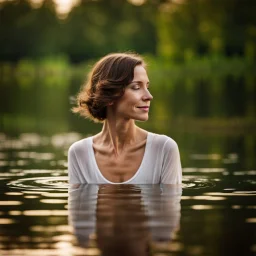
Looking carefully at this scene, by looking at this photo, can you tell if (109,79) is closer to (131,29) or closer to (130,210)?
(130,210)

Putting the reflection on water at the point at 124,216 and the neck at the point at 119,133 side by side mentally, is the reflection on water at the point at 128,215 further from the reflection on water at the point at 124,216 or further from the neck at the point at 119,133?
the neck at the point at 119,133

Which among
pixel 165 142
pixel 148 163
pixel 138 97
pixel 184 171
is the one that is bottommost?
pixel 184 171

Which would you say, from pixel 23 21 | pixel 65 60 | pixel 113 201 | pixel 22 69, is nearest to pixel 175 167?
pixel 113 201

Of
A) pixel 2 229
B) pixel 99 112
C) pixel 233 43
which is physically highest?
pixel 233 43

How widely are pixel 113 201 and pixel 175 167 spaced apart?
1.69ft

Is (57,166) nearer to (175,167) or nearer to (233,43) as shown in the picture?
(175,167)

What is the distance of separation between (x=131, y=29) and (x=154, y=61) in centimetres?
3840

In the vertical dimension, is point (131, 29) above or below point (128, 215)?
above

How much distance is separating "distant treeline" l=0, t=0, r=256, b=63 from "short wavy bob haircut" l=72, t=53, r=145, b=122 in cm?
7971

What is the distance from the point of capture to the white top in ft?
27.9

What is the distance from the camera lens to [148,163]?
338 inches

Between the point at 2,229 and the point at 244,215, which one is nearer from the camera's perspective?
the point at 2,229

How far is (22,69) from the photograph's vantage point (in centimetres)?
11512

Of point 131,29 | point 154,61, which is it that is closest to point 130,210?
point 154,61
